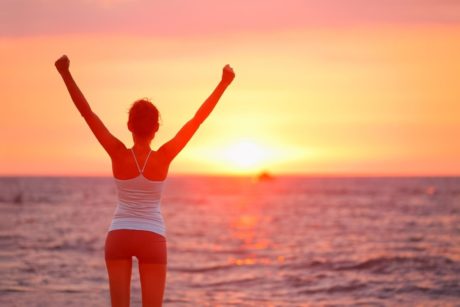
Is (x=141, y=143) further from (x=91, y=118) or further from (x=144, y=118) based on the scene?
(x=91, y=118)

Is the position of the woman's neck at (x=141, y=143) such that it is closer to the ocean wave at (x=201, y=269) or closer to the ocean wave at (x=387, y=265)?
the ocean wave at (x=201, y=269)

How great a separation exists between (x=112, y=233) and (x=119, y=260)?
0.61 feet

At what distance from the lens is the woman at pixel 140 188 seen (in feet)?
15.6

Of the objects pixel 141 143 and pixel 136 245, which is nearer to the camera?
pixel 136 245

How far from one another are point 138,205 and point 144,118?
0.56m

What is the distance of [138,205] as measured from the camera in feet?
15.6

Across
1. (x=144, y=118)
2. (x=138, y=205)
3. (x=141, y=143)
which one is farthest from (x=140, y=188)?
(x=144, y=118)

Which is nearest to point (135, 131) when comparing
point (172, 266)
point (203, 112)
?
point (203, 112)

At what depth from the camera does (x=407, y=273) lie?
64.4ft

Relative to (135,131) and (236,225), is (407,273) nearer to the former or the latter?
(135,131)

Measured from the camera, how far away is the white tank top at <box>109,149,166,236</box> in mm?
4750

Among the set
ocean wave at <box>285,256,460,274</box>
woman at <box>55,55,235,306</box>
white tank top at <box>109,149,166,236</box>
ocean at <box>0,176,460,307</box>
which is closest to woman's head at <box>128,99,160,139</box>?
woman at <box>55,55,235,306</box>

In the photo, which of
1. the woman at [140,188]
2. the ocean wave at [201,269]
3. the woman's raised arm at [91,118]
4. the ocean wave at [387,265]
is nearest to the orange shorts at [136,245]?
the woman at [140,188]

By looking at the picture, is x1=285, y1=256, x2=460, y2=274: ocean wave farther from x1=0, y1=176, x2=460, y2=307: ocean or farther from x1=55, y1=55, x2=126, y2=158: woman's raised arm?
x1=55, y1=55, x2=126, y2=158: woman's raised arm
